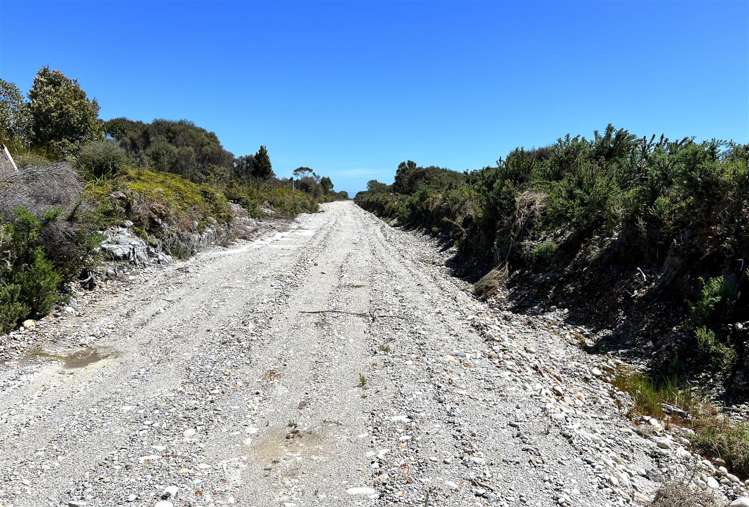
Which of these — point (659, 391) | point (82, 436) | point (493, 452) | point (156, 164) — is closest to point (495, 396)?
point (493, 452)

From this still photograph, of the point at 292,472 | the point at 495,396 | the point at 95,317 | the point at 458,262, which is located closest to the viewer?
the point at 292,472

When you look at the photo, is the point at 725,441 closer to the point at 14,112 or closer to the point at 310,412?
the point at 310,412

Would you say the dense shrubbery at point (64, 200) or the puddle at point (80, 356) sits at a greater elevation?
the dense shrubbery at point (64, 200)

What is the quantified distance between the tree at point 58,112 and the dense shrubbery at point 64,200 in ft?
0.15

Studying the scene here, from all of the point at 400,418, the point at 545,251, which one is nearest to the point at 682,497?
the point at 400,418

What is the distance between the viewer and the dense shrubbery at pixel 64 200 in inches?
305

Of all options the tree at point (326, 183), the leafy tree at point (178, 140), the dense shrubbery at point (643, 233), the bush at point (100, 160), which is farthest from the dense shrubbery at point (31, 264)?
the tree at point (326, 183)

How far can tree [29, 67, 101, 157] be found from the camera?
21.9 meters

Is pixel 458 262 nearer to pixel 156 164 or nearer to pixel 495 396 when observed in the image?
pixel 495 396

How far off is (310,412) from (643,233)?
7.52 meters

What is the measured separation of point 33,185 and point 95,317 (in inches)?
167

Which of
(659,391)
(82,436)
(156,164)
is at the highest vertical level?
(156,164)

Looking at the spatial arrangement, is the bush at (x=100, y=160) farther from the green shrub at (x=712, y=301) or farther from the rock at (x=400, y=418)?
the green shrub at (x=712, y=301)

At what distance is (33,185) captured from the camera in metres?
9.88
